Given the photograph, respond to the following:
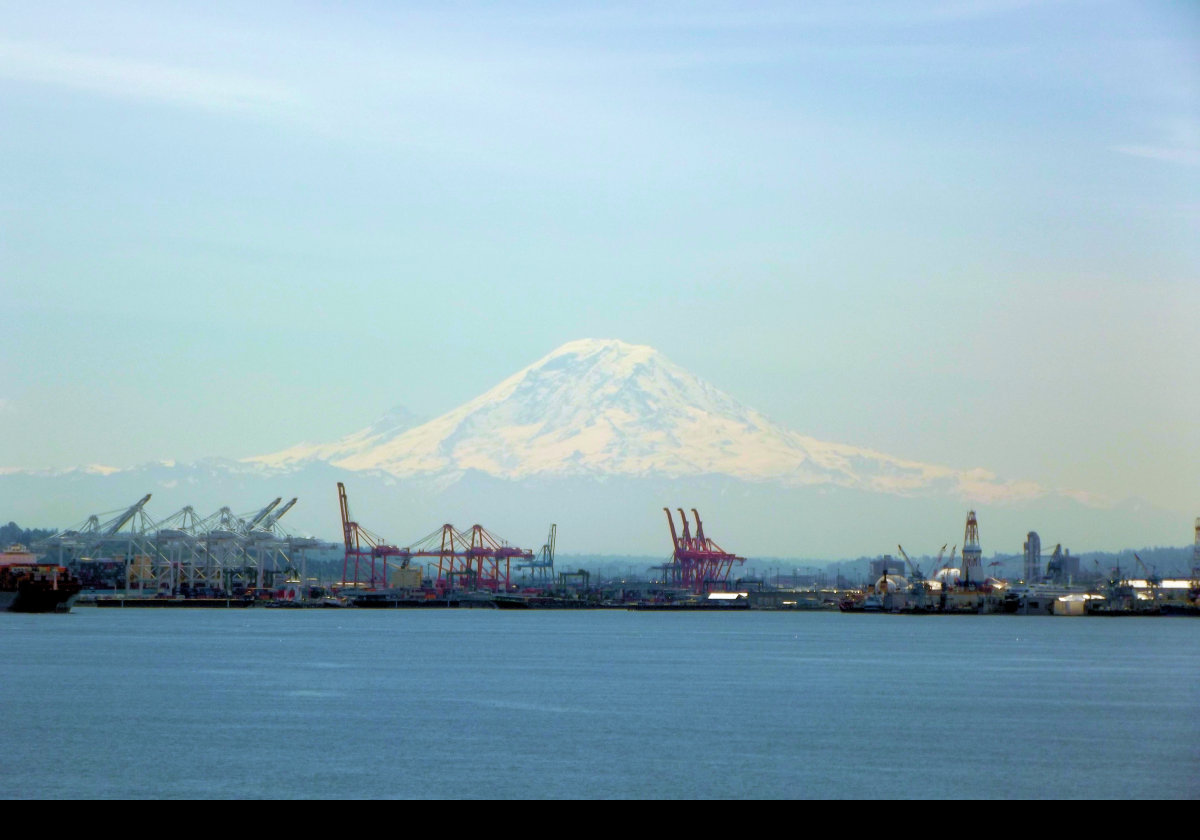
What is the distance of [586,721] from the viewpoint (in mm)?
27859

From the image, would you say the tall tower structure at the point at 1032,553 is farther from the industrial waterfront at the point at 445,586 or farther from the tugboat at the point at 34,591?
the tugboat at the point at 34,591

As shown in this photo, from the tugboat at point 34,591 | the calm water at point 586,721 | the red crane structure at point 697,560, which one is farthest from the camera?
the red crane structure at point 697,560

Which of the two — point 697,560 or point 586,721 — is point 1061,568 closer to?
point 697,560

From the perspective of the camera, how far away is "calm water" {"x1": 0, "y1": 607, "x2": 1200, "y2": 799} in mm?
19859

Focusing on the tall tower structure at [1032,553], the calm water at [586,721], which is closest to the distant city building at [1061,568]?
the tall tower structure at [1032,553]

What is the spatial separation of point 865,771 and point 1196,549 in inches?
4382

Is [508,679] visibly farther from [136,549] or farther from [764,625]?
[136,549]

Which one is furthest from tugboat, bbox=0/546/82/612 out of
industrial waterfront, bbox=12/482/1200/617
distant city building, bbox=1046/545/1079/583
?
distant city building, bbox=1046/545/1079/583

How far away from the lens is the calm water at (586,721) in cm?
1986

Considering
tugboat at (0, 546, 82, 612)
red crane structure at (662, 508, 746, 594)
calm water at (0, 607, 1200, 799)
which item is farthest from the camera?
red crane structure at (662, 508, 746, 594)

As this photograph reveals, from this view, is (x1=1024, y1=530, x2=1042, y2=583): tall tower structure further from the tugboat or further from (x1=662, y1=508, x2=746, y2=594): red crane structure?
the tugboat

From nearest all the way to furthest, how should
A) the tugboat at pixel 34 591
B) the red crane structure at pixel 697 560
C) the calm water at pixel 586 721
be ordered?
the calm water at pixel 586 721 < the tugboat at pixel 34 591 < the red crane structure at pixel 697 560
